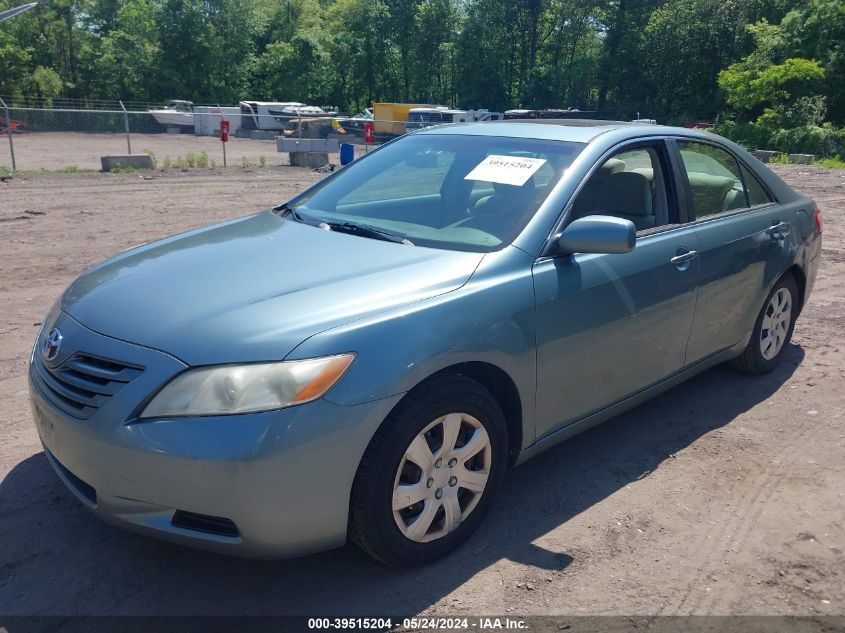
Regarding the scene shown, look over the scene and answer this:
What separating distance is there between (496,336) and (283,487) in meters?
1.06

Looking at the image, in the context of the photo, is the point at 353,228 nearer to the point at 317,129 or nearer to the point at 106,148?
the point at 106,148

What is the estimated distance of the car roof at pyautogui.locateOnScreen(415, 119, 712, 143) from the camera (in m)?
4.00

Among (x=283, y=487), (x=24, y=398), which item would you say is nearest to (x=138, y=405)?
(x=283, y=487)

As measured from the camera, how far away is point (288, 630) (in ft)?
8.73

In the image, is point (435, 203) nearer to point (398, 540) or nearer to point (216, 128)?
point (398, 540)

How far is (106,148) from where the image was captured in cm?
3173

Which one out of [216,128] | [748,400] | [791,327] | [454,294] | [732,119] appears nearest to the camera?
[454,294]

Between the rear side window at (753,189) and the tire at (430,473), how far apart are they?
9.10ft

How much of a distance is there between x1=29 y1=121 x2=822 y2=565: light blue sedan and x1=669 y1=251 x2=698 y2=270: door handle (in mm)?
12

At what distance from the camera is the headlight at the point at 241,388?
8.25ft

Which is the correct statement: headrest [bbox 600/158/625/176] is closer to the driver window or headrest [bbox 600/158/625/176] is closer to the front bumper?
the driver window

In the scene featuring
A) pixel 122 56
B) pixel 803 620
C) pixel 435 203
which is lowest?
pixel 803 620

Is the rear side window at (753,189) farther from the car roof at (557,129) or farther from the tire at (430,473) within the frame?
the tire at (430,473)

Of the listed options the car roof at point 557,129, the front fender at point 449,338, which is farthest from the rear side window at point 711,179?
the front fender at point 449,338
